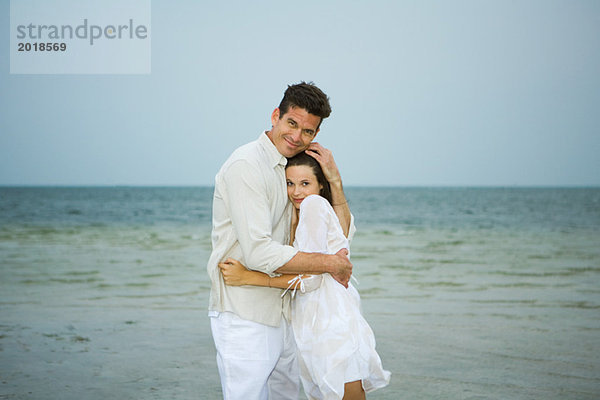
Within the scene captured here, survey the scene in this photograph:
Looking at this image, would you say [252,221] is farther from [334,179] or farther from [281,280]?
[334,179]

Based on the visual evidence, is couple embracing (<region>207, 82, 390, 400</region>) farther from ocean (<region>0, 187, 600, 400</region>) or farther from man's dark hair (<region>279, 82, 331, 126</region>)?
ocean (<region>0, 187, 600, 400</region>)

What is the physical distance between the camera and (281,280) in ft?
9.45

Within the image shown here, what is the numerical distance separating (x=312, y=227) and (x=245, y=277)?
1.41 feet

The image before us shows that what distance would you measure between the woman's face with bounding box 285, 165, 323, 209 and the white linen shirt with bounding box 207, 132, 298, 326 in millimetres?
74

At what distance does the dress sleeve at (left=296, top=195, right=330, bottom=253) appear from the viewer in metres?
2.87

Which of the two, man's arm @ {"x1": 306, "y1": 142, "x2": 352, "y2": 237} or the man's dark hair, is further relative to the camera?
man's arm @ {"x1": 306, "y1": 142, "x2": 352, "y2": 237}

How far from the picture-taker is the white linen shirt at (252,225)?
8.83 feet

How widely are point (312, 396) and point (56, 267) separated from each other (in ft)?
32.3

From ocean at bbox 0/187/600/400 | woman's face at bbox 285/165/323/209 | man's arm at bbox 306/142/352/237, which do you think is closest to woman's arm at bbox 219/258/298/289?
woman's face at bbox 285/165/323/209

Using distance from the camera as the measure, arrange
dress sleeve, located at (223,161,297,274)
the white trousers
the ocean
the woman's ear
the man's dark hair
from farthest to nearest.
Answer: the ocean, the woman's ear, the man's dark hair, the white trousers, dress sleeve, located at (223,161,297,274)

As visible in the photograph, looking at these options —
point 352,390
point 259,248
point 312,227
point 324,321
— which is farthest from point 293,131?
point 352,390

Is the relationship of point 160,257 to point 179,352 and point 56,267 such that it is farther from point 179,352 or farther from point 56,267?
point 179,352

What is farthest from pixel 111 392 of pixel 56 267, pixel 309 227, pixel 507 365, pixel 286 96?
pixel 56 267

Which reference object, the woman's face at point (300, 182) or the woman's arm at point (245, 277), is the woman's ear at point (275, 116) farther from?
the woman's arm at point (245, 277)
